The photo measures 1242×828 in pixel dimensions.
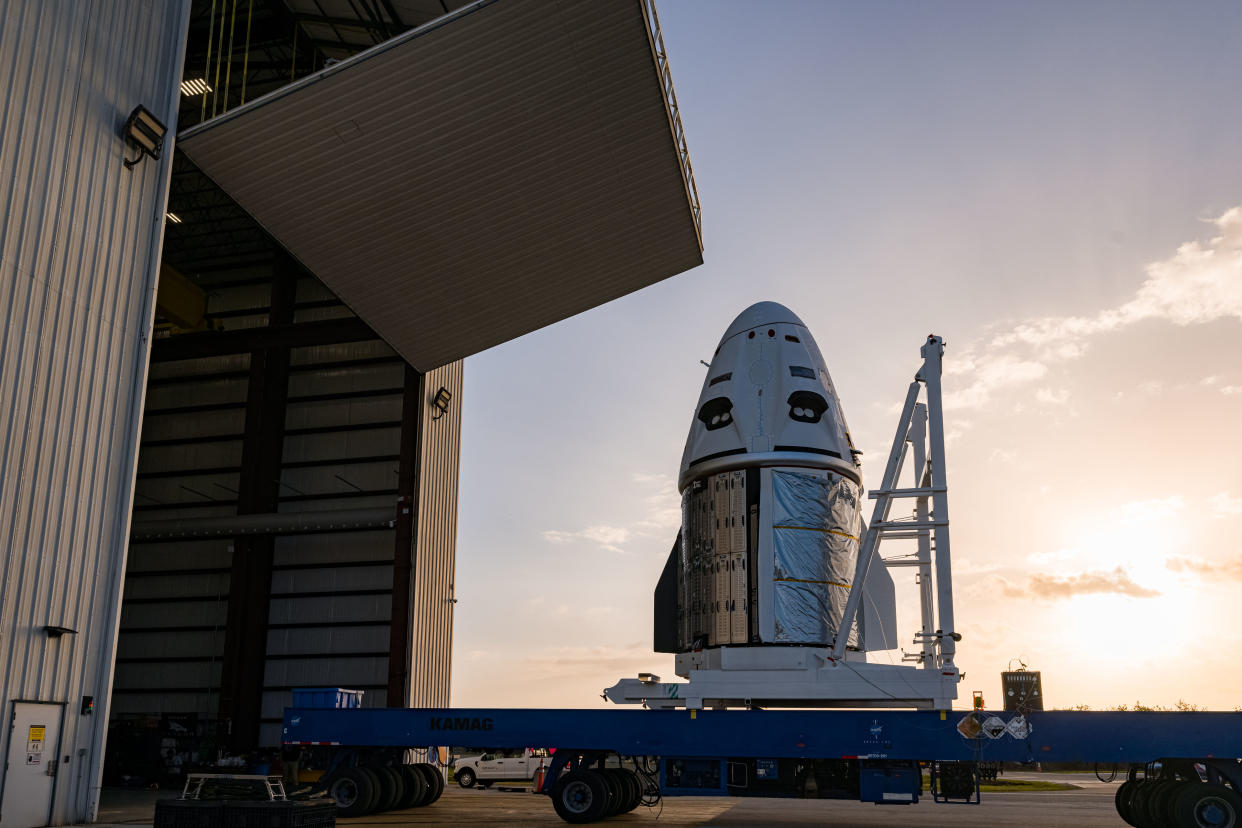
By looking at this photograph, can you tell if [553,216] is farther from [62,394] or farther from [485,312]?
[62,394]

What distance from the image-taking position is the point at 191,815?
37.1 ft

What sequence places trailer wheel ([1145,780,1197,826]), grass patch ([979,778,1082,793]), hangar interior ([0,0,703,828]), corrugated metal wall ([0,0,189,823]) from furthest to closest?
grass patch ([979,778,1082,793]), hangar interior ([0,0,703,828]), corrugated metal wall ([0,0,189,823]), trailer wheel ([1145,780,1197,826])

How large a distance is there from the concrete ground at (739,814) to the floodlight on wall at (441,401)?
36.2ft

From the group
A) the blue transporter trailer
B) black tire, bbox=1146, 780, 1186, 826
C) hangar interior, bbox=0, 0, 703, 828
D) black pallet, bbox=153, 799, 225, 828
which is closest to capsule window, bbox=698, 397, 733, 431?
the blue transporter trailer

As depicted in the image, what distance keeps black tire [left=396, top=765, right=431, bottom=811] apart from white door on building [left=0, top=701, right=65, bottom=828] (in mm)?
6291

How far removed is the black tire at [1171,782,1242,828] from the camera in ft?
49.5

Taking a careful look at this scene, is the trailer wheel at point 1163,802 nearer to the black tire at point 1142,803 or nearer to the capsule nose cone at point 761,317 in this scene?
the black tire at point 1142,803

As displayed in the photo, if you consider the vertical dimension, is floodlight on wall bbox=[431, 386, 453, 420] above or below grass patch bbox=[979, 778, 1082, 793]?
above

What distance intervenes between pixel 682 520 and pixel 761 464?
2.40 metres

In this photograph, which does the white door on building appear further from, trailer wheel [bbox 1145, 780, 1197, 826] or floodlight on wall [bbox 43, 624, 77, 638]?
trailer wheel [bbox 1145, 780, 1197, 826]

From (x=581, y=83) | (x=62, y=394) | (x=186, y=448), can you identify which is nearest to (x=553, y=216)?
(x=581, y=83)

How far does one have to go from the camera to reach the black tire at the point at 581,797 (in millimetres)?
17750

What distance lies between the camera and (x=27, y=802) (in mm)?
16062

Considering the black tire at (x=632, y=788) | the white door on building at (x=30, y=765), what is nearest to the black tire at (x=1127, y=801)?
the black tire at (x=632, y=788)
